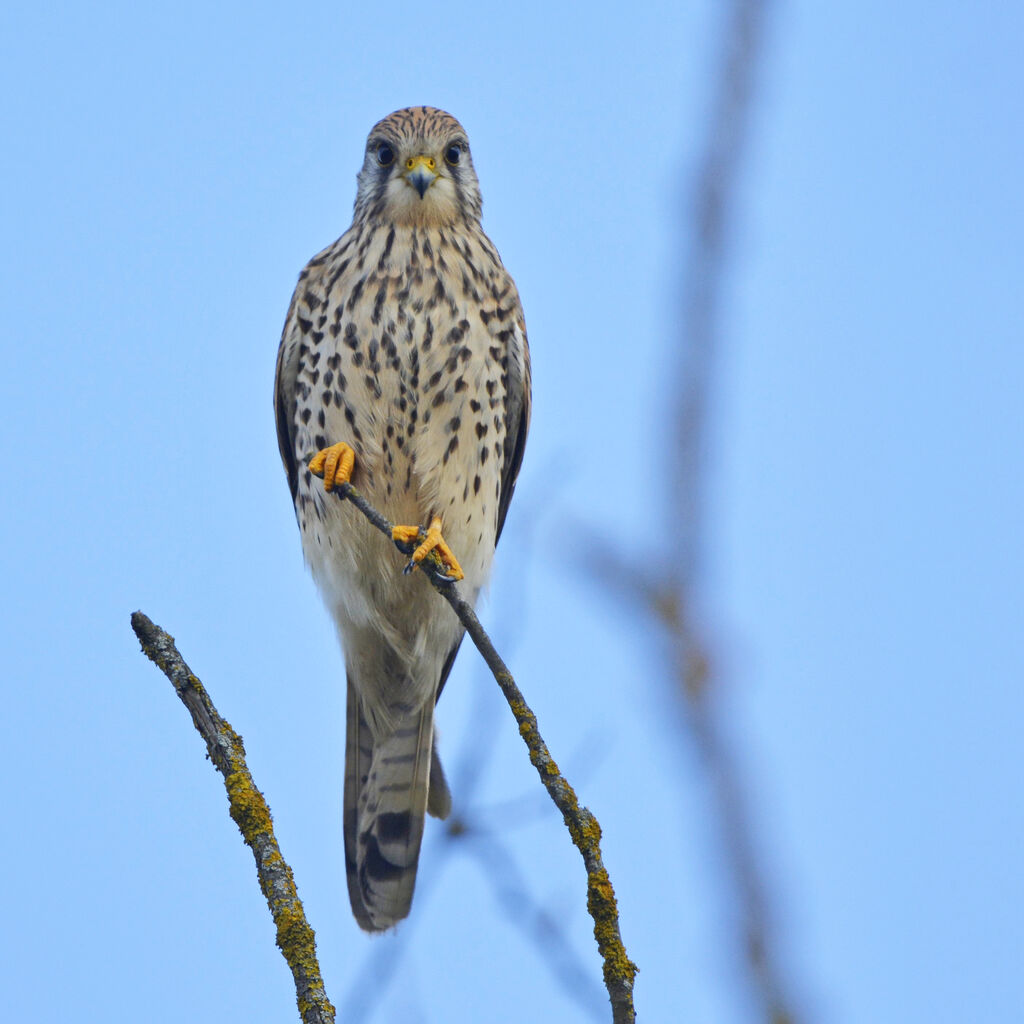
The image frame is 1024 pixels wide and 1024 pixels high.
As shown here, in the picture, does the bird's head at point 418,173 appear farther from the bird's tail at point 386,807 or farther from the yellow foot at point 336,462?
the bird's tail at point 386,807

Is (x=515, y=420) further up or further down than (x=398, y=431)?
further up

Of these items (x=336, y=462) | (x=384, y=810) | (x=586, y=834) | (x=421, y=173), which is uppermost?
(x=421, y=173)

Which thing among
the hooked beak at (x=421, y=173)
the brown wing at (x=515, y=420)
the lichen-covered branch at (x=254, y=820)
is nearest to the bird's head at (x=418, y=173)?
the hooked beak at (x=421, y=173)

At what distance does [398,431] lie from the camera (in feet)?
12.6

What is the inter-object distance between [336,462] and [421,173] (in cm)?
101

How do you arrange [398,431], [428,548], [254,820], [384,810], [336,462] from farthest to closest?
[384,810] → [398,431] → [336,462] → [428,548] → [254,820]

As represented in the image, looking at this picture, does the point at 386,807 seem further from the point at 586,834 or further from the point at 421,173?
the point at 586,834

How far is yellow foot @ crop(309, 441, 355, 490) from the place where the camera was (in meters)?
3.68

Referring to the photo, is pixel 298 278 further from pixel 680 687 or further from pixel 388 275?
pixel 680 687

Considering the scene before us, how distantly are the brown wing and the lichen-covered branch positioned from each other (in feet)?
6.64


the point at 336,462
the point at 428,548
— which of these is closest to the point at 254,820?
the point at 428,548

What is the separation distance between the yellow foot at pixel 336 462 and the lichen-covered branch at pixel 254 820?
135 cm

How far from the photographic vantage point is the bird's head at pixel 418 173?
4141mm

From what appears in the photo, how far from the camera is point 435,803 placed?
3.71 meters
